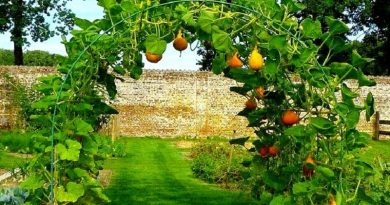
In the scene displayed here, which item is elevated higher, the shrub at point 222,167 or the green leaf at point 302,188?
the green leaf at point 302,188

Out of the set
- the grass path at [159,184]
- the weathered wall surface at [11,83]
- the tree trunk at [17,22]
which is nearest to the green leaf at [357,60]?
the grass path at [159,184]

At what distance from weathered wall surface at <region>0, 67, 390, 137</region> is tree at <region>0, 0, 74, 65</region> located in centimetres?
758

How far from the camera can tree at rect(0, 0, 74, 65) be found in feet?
99.8

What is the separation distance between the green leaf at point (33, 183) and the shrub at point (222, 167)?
6.50m

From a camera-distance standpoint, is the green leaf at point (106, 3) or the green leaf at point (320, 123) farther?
the green leaf at point (106, 3)

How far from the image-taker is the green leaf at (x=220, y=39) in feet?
13.6

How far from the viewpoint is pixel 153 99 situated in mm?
23922

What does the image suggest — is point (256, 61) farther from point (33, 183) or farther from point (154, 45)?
point (33, 183)

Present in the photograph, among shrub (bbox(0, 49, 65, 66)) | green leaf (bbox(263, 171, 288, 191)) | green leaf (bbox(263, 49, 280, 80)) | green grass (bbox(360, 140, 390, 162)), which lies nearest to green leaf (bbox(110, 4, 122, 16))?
green leaf (bbox(263, 49, 280, 80))

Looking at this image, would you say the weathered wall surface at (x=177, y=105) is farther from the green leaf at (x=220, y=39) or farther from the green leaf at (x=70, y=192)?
the green leaf at (x=220, y=39)

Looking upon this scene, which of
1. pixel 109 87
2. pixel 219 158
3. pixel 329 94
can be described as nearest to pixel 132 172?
pixel 219 158

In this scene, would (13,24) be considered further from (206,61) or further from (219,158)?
(219,158)

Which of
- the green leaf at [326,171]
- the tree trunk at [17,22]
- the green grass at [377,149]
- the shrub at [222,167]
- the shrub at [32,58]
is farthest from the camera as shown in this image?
the shrub at [32,58]

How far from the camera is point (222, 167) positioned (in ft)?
42.1
